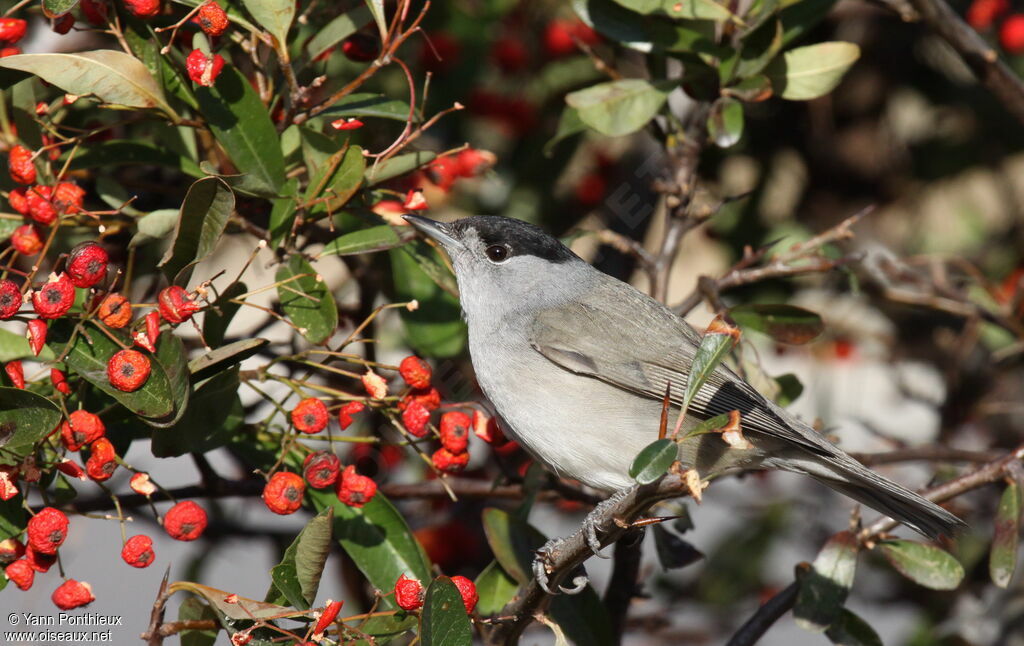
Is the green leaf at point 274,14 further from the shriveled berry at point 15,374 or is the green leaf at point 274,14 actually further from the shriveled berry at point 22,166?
the shriveled berry at point 15,374

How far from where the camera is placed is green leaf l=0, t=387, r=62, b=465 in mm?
1979

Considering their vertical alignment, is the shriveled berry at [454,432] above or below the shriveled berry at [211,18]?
below

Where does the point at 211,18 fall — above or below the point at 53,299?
above

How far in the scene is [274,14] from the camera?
2.32 m

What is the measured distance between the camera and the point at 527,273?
11.6 ft

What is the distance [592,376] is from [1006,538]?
1226mm

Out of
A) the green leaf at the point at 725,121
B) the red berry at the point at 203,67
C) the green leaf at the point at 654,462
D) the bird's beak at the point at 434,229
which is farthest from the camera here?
the green leaf at the point at 725,121

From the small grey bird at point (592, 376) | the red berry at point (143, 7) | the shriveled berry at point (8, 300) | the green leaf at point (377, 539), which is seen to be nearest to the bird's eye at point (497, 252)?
the small grey bird at point (592, 376)

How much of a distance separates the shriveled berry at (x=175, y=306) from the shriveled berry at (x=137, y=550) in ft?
1.64

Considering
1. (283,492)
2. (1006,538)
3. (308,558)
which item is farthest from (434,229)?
(1006,538)

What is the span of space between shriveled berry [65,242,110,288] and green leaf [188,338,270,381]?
0.27 metres

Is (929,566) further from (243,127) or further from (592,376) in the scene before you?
(243,127)

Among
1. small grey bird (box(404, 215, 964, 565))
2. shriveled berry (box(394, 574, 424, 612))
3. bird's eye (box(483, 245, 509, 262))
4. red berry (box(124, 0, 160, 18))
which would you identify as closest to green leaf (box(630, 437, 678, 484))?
shriveled berry (box(394, 574, 424, 612))

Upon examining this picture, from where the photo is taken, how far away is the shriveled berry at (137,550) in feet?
7.38
